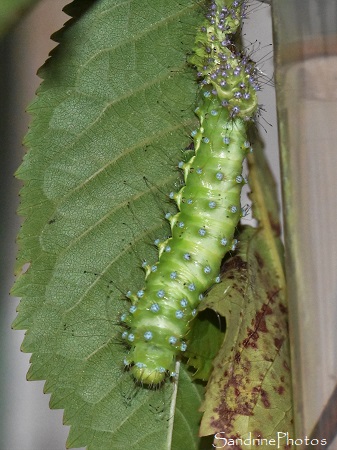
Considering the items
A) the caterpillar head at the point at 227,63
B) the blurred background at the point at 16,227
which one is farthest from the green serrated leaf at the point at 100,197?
the blurred background at the point at 16,227

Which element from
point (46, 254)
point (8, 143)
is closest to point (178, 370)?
point (46, 254)

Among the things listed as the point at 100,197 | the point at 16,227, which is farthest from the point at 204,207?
the point at 16,227

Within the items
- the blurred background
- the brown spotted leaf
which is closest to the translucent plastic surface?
the brown spotted leaf

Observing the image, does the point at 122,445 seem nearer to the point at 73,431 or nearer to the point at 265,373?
the point at 73,431

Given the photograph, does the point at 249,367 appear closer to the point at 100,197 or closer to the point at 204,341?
the point at 204,341

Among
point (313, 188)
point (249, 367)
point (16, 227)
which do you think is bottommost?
point (249, 367)

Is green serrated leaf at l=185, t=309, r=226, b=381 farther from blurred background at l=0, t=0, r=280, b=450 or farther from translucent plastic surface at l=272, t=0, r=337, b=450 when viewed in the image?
blurred background at l=0, t=0, r=280, b=450

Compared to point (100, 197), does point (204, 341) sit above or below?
below
